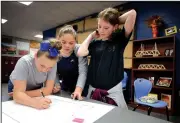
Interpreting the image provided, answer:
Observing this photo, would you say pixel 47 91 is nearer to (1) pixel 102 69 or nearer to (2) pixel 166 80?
→ (1) pixel 102 69

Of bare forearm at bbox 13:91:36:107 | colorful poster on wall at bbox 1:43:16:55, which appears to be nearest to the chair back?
bare forearm at bbox 13:91:36:107

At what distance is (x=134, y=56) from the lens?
3.16 metres

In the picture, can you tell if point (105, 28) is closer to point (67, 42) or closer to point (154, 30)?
point (67, 42)

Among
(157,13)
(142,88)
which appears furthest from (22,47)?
(142,88)

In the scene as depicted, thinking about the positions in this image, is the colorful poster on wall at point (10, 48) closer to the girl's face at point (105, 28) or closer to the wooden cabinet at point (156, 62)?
the wooden cabinet at point (156, 62)

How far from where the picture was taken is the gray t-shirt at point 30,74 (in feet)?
2.77

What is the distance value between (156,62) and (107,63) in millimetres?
2364

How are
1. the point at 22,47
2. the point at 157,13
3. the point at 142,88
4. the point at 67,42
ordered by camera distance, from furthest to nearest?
the point at 22,47 < the point at 157,13 < the point at 142,88 < the point at 67,42

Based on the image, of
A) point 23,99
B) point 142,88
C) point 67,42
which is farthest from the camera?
point 142,88

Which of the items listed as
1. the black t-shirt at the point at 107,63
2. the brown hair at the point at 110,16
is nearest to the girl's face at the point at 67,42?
the black t-shirt at the point at 107,63

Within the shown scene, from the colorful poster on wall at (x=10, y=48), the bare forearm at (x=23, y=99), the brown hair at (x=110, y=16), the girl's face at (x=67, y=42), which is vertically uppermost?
the colorful poster on wall at (x=10, y=48)

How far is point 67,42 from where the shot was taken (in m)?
1.06

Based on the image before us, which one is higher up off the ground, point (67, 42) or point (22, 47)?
point (22, 47)

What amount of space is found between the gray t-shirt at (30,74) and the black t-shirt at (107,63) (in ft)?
0.96
